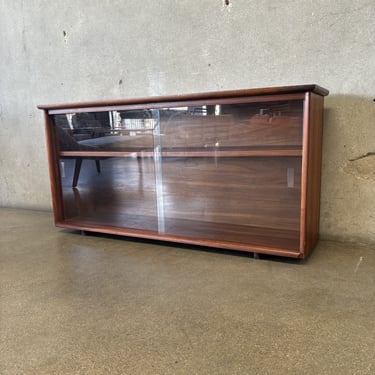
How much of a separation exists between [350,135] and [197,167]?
2.86 feet

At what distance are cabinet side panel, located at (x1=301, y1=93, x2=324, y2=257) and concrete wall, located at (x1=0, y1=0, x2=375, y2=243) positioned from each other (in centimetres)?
11

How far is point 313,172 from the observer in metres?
1.72

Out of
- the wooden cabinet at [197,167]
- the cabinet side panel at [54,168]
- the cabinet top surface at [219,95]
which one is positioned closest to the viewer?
the cabinet top surface at [219,95]

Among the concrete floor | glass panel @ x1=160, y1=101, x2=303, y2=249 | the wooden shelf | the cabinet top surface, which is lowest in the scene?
the concrete floor

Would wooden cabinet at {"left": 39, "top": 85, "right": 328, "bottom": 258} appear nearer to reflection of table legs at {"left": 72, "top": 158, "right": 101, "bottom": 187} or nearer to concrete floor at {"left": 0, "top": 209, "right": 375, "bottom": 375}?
reflection of table legs at {"left": 72, "top": 158, "right": 101, "bottom": 187}

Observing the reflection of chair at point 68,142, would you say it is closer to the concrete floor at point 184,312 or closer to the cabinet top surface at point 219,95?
the cabinet top surface at point 219,95

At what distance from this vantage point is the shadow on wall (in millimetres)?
1801

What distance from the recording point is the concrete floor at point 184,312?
102cm

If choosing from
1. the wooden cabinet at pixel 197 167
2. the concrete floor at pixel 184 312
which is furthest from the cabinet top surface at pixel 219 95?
the concrete floor at pixel 184 312

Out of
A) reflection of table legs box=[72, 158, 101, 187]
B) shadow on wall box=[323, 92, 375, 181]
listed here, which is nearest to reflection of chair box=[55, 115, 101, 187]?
reflection of table legs box=[72, 158, 101, 187]

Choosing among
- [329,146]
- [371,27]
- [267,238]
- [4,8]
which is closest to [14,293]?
[267,238]

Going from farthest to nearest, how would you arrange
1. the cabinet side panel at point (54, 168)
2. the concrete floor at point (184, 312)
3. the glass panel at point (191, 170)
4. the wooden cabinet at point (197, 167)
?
1. the cabinet side panel at point (54, 168)
2. the glass panel at point (191, 170)
3. the wooden cabinet at point (197, 167)
4. the concrete floor at point (184, 312)

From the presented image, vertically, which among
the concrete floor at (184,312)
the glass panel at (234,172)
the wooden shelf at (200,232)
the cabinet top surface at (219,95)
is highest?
the cabinet top surface at (219,95)

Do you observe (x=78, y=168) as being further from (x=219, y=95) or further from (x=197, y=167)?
(x=219, y=95)
